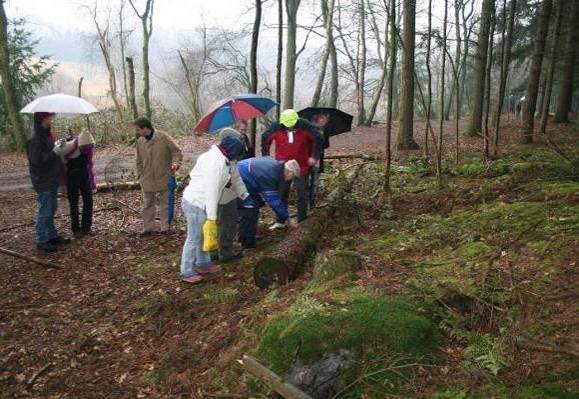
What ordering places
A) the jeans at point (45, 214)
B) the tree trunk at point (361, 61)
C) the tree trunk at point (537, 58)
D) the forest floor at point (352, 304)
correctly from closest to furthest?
the forest floor at point (352, 304) → the jeans at point (45, 214) → the tree trunk at point (537, 58) → the tree trunk at point (361, 61)

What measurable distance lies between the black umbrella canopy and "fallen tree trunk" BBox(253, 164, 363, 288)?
200 centimetres

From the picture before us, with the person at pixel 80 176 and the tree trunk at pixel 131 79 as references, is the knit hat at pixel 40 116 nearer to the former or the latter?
the person at pixel 80 176

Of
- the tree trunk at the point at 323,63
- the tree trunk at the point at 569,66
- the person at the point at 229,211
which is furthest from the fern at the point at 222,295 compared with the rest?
the tree trunk at the point at 323,63

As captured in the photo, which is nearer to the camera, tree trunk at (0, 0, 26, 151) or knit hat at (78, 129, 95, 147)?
knit hat at (78, 129, 95, 147)

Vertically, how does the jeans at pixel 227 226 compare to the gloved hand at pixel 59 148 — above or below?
below

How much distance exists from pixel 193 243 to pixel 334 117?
4105 mm

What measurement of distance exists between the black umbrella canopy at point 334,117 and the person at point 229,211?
2586mm

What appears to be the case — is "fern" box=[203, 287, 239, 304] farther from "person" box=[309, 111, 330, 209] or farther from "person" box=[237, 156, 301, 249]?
"person" box=[309, 111, 330, 209]

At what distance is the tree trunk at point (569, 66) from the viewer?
52.0 ft

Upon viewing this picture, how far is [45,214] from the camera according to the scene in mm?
7039

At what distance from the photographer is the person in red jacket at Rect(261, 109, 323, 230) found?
7.12 metres

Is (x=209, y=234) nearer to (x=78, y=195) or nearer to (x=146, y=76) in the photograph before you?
(x=78, y=195)

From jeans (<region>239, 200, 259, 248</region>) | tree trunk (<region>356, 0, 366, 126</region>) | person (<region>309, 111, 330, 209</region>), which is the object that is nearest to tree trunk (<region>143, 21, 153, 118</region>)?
tree trunk (<region>356, 0, 366, 126</region>)

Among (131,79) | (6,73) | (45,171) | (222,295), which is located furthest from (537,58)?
(6,73)
